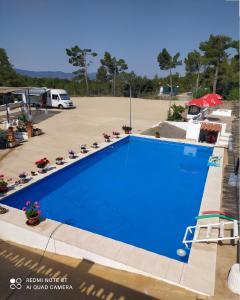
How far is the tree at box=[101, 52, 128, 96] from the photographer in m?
62.8

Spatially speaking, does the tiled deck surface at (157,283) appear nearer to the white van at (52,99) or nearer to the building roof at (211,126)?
the building roof at (211,126)

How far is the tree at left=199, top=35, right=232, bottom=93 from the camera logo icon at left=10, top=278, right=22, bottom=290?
159 ft

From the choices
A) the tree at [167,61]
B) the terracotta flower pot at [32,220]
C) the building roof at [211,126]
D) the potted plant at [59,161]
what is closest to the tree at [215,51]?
the tree at [167,61]

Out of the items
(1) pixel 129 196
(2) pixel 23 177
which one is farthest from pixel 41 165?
(1) pixel 129 196

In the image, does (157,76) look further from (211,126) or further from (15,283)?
(15,283)

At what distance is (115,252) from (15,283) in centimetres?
250

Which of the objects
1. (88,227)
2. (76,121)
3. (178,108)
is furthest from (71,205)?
(178,108)

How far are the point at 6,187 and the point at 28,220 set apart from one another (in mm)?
2833

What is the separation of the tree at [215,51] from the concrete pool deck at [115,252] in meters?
45.8

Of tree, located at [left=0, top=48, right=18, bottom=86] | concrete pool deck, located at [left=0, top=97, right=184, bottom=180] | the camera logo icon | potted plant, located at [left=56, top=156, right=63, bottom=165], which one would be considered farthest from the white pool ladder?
tree, located at [left=0, top=48, right=18, bottom=86]

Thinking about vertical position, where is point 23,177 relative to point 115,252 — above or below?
above

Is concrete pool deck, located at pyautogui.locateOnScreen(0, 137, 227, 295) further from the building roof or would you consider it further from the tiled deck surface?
the building roof

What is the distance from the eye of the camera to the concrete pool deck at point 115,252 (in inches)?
226

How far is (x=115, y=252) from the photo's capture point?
21.2 ft
